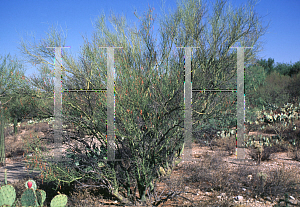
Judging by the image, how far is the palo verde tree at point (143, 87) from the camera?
420cm

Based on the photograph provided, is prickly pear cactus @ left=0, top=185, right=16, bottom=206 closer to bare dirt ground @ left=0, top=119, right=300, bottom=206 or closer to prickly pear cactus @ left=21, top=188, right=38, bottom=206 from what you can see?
prickly pear cactus @ left=21, top=188, right=38, bottom=206

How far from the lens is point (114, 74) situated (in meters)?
4.32

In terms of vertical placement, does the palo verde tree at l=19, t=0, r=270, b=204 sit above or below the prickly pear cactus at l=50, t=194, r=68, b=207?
above

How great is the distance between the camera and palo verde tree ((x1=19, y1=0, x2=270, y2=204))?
4203 mm

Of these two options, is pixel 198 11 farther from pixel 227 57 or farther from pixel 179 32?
pixel 227 57

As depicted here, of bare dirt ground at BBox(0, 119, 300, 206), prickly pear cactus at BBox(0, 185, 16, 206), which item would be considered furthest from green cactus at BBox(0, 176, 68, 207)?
bare dirt ground at BBox(0, 119, 300, 206)

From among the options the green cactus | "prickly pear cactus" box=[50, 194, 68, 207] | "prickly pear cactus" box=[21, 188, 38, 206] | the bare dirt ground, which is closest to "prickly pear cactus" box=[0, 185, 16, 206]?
the green cactus

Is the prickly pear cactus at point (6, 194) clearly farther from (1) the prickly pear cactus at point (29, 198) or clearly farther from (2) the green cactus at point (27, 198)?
(1) the prickly pear cactus at point (29, 198)

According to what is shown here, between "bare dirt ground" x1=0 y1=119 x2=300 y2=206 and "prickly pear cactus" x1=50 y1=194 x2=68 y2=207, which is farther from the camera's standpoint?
"bare dirt ground" x1=0 y1=119 x2=300 y2=206

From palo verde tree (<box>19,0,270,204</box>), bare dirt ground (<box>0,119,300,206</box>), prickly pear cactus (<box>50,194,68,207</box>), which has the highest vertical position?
palo verde tree (<box>19,0,270,204</box>)

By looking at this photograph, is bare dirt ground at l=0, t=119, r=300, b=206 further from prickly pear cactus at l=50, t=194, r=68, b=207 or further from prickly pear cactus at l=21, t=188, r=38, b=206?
prickly pear cactus at l=50, t=194, r=68, b=207

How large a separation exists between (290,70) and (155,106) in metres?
25.8

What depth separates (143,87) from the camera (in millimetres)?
4238

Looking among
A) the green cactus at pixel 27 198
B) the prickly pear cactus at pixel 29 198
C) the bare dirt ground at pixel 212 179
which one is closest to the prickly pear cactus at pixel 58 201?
the green cactus at pixel 27 198
